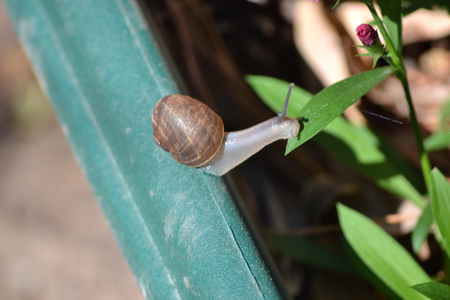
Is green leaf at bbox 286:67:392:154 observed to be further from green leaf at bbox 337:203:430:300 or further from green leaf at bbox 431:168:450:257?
green leaf at bbox 337:203:430:300

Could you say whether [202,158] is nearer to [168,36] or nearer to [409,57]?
[168,36]

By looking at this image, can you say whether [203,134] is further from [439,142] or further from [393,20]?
[439,142]

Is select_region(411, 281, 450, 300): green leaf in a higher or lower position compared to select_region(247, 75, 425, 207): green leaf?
higher

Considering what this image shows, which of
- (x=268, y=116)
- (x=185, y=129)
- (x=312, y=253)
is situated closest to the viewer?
(x=185, y=129)

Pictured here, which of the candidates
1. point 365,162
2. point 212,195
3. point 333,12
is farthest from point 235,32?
point 212,195

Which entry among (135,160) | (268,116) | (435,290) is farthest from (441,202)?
(268,116)

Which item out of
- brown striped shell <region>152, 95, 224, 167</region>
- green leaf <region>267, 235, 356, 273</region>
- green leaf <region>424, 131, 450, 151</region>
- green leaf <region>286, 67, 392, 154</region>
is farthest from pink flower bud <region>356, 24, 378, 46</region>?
green leaf <region>267, 235, 356, 273</region>
